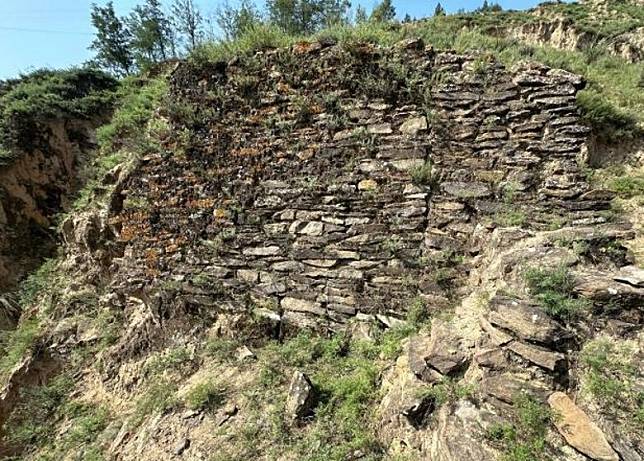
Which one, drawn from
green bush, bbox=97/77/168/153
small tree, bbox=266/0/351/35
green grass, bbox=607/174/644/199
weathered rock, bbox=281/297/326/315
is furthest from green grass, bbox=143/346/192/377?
small tree, bbox=266/0/351/35

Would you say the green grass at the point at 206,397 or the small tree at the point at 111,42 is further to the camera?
the small tree at the point at 111,42

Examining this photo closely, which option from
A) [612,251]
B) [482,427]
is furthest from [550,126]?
[482,427]

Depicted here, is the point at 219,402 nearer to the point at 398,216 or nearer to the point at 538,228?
the point at 398,216

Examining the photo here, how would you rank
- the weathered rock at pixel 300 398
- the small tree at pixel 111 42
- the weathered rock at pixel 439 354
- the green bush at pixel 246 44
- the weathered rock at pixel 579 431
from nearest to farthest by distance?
the weathered rock at pixel 579 431
the weathered rock at pixel 439 354
the weathered rock at pixel 300 398
the green bush at pixel 246 44
the small tree at pixel 111 42

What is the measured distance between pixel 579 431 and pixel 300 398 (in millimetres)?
2147

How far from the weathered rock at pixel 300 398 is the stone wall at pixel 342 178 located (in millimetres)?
841

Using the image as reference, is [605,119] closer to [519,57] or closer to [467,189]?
[519,57]

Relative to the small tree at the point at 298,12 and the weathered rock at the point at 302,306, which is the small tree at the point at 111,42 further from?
the weathered rock at the point at 302,306

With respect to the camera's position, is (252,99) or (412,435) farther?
(252,99)

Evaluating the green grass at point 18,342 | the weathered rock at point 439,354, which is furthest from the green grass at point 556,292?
the green grass at point 18,342

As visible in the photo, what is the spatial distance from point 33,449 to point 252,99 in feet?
17.7

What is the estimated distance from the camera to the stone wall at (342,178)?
4012 millimetres

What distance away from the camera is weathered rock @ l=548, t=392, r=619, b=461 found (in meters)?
2.12

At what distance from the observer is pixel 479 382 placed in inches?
106
